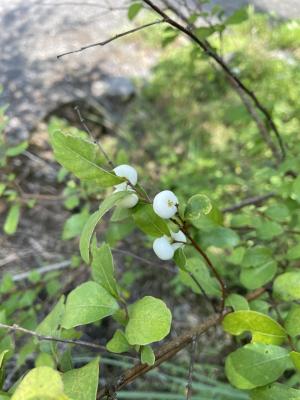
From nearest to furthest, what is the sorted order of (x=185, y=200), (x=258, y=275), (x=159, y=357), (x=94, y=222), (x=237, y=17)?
(x=94, y=222) < (x=159, y=357) < (x=258, y=275) < (x=237, y=17) < (x=185, y=200)

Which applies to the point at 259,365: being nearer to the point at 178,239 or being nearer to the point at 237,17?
the point at 178,239

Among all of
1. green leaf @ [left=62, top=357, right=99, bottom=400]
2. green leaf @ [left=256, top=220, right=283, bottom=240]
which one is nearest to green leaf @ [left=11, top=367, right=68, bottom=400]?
green leaf @ [left=62, top=357, right=99, bottom=400]

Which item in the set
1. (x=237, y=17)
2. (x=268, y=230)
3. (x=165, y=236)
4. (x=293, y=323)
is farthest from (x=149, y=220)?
(x=237, y=17)

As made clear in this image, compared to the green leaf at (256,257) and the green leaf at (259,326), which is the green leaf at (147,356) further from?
the green leaf at (256,257)

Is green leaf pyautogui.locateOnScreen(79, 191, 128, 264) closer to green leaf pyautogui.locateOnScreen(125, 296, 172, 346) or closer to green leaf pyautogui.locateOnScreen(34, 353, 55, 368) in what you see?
green leaf pyautogui.locateOnScreen(125, 296, 172, 346)

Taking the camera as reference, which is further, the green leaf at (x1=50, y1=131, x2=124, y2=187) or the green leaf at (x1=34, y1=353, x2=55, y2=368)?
the green leaf at (x1=34, y1=353, x2=55, y2=368)

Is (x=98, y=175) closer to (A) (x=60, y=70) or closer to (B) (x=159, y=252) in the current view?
(B) (x=159, y=252)
